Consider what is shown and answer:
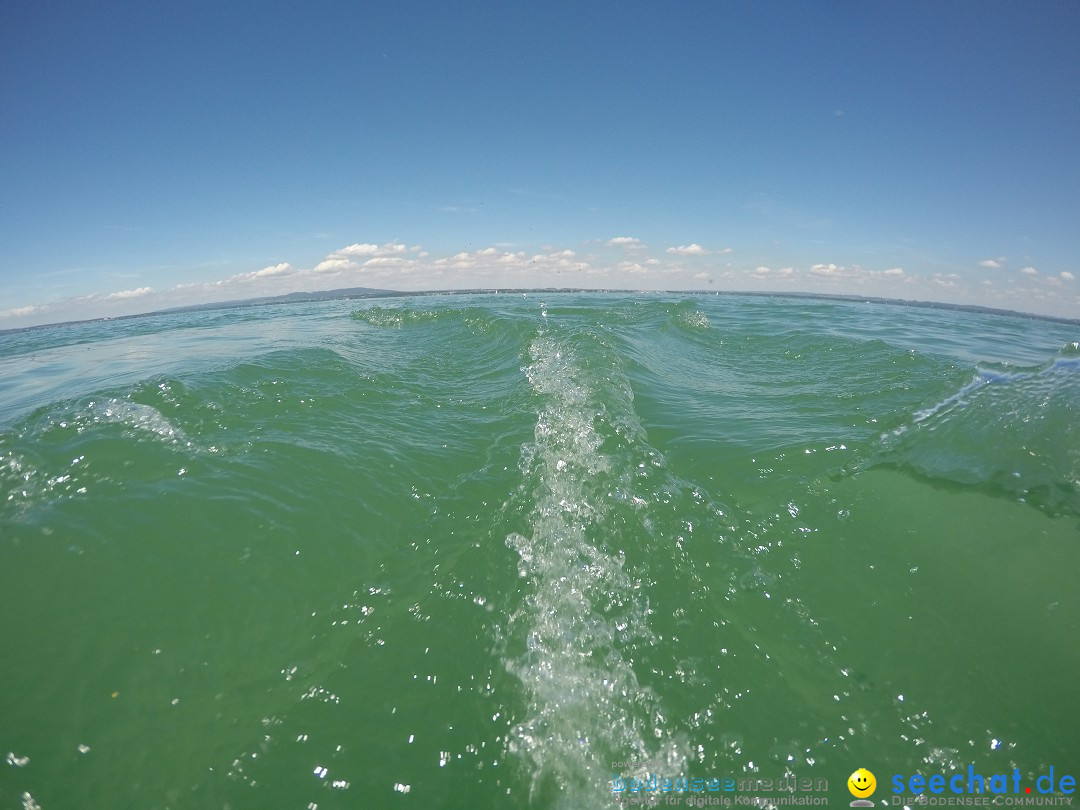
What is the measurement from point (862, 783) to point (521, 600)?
126 inches

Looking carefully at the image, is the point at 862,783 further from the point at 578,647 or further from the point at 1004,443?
the point at 1004,443

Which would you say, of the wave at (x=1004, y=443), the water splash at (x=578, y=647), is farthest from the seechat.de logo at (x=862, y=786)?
the wave at (x=1004, y=443)

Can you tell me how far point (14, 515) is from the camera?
17.8 feet

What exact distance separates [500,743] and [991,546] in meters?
6.53

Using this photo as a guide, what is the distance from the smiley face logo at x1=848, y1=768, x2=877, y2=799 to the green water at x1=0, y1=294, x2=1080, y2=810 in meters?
0.08

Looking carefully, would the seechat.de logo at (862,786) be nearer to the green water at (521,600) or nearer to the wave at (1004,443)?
the green water at (521,600)

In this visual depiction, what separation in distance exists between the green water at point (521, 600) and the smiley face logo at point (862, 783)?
0.08 m

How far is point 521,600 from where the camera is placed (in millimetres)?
4695

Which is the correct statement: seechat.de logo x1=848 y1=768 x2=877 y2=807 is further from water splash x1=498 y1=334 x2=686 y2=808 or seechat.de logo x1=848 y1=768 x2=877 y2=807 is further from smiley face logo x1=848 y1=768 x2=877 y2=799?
water splash x1=498 y1=334 x2=686 y2=808

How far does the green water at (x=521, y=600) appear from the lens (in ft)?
11.3

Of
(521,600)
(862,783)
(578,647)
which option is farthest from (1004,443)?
(521,600)

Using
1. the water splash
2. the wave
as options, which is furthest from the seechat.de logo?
the wave

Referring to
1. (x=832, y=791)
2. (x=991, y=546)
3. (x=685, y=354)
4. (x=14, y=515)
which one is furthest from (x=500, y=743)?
(x=685, y=354)

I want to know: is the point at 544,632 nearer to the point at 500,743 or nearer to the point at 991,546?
Result: the point at 500,743
